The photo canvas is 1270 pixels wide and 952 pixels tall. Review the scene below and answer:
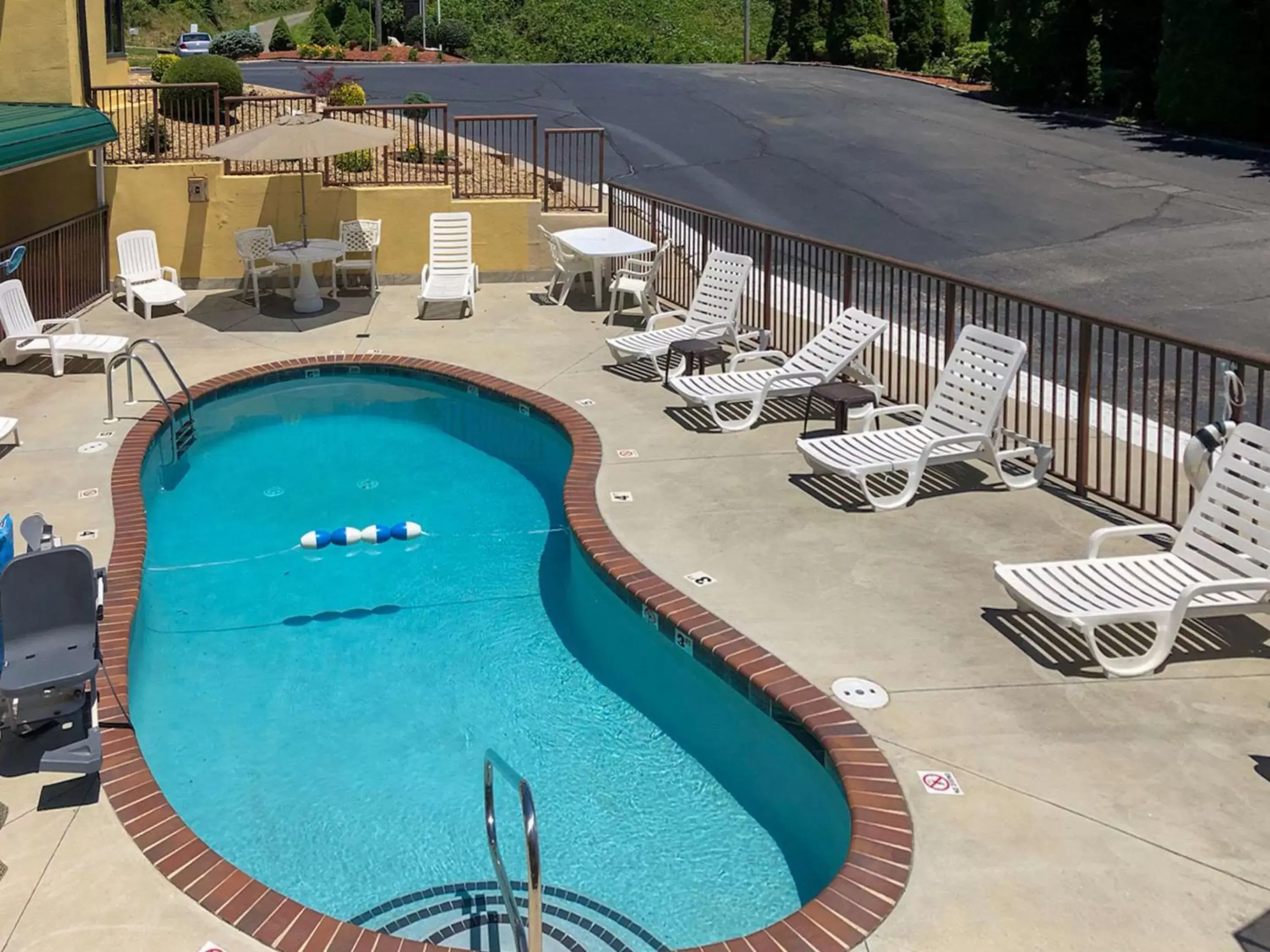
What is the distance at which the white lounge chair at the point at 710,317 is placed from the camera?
13.0 meters

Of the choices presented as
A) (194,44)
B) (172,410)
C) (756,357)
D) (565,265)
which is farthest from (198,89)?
(194,44)

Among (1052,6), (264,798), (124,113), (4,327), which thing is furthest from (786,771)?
(1052,6)

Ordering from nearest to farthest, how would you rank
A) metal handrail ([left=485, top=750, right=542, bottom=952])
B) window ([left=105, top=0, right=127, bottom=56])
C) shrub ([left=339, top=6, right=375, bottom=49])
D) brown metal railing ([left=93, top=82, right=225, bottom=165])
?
metal handrail ([left=485, top=750, right=542, bottom=952]), brown metal railing ([left=93, top=82, right=225, bottom=165]), window ([left=105, top=0, right=127, bottom=56]), shrub ([left=339, top=6, right=375, bottom=49])

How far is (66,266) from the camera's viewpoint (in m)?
15.5

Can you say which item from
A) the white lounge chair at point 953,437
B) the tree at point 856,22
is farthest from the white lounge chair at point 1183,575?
the tree at point 856,22

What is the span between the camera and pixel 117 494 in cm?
995

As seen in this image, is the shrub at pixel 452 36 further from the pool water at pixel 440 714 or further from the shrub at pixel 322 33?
the pool water at pixel 440 714

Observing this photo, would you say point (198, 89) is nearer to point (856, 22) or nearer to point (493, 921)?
point (493, 921)

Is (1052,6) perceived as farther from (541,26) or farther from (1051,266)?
(541,26)

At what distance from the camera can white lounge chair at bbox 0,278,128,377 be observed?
42.7 ft

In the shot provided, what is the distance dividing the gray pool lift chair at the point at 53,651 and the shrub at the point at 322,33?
5417cm

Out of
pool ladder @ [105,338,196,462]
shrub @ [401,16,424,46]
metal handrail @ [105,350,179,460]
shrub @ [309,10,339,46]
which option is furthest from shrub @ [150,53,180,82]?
shrub @ [309,10,339,46]

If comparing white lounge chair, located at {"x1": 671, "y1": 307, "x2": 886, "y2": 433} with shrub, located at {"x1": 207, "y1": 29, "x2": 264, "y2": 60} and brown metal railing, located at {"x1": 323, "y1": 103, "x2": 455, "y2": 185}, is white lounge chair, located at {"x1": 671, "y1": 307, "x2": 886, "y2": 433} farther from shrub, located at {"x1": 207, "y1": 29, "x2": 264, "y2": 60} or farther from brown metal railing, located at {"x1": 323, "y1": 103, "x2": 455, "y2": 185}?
shrub, located at {"x1": 207, "y1": 29, "x2": 264, "y2": 60}

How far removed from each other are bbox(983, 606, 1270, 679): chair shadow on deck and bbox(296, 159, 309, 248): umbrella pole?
36.6 feet
